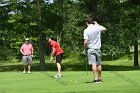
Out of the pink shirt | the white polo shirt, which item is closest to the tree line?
the pink shirt

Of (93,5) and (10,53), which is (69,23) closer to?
(93,5)

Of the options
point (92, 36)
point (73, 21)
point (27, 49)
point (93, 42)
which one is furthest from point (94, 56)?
point (73, 21)

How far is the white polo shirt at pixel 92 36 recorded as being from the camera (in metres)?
16.5

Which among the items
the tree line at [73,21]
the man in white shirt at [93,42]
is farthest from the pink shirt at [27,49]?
the tree line at [73,21]

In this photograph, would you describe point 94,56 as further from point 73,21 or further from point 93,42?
point 73,21

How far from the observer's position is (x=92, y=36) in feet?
54.1

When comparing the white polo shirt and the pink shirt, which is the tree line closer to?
the pink shirt

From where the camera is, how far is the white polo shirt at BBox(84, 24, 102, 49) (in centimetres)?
1647

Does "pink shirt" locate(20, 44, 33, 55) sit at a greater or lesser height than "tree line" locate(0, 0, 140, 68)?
lesser

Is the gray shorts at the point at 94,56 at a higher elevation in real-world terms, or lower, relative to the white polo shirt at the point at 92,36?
lower

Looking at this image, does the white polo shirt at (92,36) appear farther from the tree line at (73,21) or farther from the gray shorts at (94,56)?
the tree line at (73,21)

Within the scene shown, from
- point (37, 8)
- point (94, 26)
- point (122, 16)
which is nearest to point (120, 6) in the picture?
Answer: point (122, 16)

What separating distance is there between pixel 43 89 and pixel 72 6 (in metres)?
28.9

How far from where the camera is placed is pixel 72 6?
44.0m
